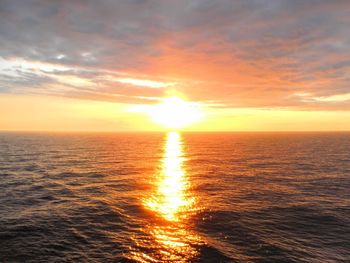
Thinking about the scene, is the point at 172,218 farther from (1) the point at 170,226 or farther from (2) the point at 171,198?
(2) the point at 171,198

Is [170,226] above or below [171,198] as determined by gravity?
above

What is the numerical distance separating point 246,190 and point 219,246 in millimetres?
25436

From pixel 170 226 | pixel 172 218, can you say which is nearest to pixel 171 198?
pixel 172 218

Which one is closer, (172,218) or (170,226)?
(170,226)

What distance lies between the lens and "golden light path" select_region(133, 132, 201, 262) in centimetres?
2539

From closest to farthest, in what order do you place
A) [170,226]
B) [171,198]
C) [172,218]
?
[170,226]
[172,218]
[171,198]

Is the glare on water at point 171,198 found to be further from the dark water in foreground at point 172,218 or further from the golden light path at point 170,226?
the dark water in foreground at point 172,218

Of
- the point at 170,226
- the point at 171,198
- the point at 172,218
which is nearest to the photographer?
the point at 170,226

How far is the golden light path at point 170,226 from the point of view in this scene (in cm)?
2539

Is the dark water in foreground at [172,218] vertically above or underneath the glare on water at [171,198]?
above

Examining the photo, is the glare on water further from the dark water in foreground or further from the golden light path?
the dark water in foreground

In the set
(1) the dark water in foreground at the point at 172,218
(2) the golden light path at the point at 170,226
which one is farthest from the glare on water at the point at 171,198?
(1) the dark water in foreground at the point at 172,218

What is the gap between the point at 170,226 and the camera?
32.7 metres

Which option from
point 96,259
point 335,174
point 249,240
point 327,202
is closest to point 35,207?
point 96,259
